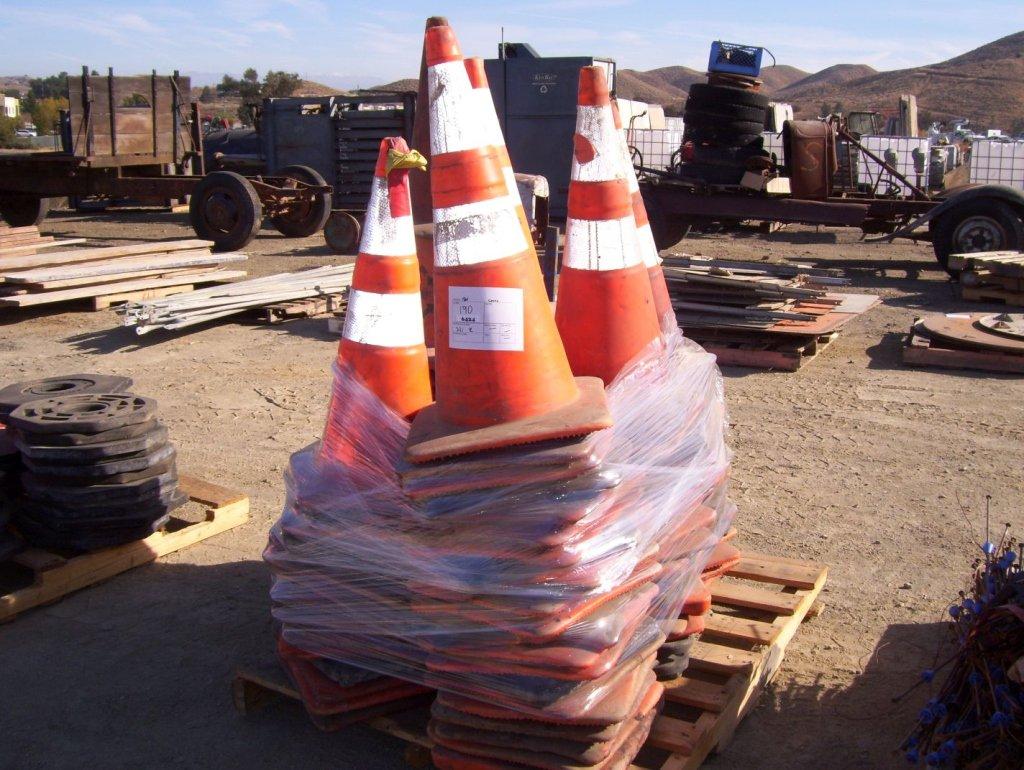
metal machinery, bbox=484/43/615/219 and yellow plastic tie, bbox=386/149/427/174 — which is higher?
metal machinery, bbox=484/43/615/219

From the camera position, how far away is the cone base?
2.35 metres

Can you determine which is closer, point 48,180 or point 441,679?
point 441,679

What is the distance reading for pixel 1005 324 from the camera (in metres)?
7.58

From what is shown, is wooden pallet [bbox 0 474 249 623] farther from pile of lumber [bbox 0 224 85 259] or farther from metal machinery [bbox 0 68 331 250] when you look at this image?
metal machinery [bbox 0 68 331 250]

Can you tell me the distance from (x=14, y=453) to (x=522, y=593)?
2.54m

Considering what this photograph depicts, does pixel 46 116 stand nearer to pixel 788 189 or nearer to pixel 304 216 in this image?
pixel 304 216

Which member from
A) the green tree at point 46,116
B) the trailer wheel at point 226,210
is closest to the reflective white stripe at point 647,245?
the trailer wheel at point 226,210

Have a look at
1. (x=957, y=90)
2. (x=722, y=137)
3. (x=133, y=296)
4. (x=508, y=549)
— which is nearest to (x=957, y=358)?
(x=508, y=549)

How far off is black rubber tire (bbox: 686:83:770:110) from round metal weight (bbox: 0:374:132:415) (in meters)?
10.5

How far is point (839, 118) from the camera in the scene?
41.8 feet

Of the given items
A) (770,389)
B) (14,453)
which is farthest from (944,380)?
(14,453)

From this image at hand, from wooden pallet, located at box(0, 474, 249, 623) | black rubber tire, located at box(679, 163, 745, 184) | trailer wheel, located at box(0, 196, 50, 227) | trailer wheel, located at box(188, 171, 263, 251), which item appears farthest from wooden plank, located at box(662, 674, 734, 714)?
trailer wheel, located at box(0, 196, 50, 227)

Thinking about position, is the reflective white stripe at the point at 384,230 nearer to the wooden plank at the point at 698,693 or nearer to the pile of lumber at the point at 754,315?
the wooden plank at the point at 698,693

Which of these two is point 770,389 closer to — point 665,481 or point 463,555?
point 665,481
